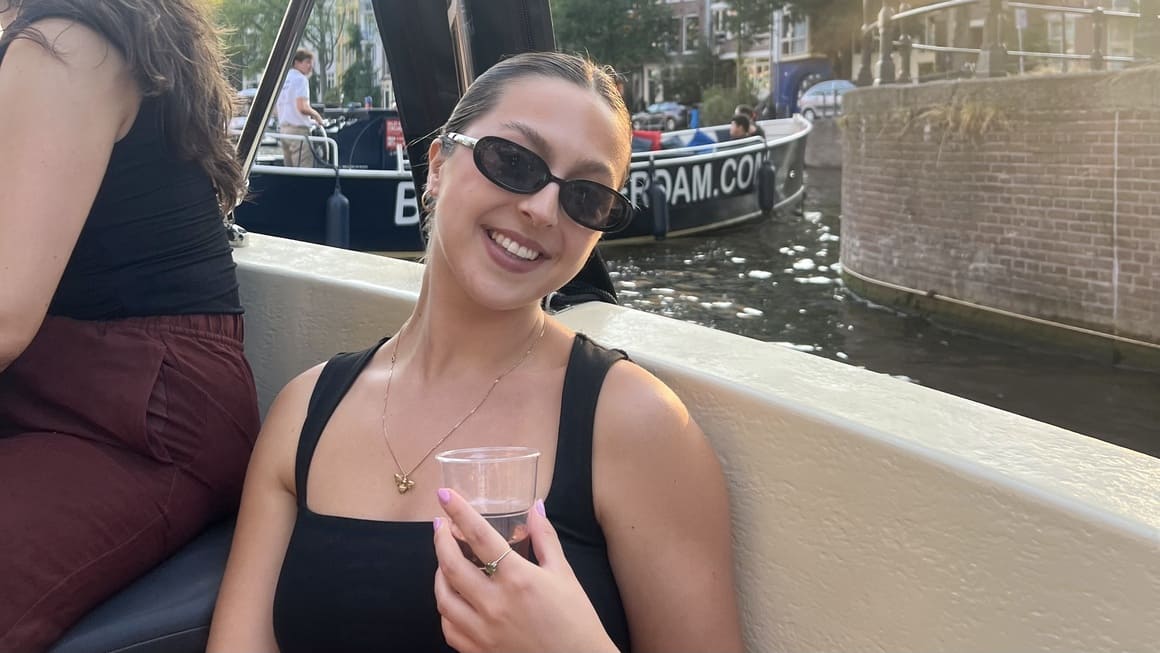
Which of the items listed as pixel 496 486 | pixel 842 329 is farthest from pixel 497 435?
pixel 842 329

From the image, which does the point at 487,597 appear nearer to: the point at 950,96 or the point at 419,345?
the point at 419,345

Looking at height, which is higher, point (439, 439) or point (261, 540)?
point (439, 439)

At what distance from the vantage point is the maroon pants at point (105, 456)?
1.45m

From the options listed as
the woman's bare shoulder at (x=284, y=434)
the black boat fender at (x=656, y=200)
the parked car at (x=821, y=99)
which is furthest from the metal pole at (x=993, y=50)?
the parked car at (x=821, y=99)

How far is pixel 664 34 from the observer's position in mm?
43406

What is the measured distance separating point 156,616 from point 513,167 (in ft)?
2.75

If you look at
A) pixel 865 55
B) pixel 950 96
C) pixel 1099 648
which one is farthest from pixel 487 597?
pixel 865 55

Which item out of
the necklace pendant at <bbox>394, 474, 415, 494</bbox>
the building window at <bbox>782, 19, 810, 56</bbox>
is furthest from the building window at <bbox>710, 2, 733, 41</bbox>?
the necklace pendant at <bbox>394, 474, 415, 494</bbox>

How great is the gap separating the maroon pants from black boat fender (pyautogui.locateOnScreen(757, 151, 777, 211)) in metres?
16.4

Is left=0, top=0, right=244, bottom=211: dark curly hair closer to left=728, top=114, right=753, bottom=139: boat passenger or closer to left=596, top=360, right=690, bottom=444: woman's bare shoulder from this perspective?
left=596, top=360, right=690, bottom=444: woman's bare shoulder

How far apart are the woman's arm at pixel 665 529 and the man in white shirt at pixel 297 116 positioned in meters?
7.24

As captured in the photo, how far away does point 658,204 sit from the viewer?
15203 mm

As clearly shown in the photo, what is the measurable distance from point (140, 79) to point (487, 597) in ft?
3.49

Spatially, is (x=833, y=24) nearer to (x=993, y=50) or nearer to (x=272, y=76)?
(x=993, y=50)
